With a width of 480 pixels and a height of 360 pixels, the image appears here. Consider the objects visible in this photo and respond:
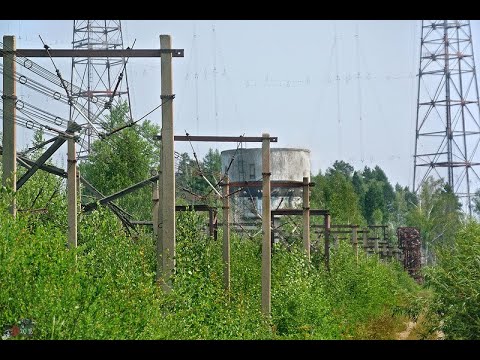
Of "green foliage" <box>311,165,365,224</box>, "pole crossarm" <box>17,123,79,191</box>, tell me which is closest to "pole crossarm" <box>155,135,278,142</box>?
"pole crossarm" <box>17,123,79,191</box>

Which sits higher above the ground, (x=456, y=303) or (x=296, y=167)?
(x=296, y=167)

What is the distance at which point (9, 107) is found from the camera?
12.7 m

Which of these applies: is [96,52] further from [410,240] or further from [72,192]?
[410,240]

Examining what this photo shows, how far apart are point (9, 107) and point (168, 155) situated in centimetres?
211

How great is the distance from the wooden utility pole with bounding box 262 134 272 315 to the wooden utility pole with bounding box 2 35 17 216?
13.4 ft

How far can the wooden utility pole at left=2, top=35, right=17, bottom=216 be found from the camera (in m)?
12.6

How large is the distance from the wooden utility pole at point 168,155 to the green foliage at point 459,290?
3.78 m

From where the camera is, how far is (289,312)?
56.9ft

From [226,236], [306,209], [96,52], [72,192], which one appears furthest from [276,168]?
[96,52]

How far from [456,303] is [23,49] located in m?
6.43

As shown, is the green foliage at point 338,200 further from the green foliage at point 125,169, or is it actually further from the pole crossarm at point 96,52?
the pole crossarm at point 96,52

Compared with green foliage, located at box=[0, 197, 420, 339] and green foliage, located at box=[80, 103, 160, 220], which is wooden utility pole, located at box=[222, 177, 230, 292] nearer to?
green foliage, located at box=[0, 197, 420, 339]
